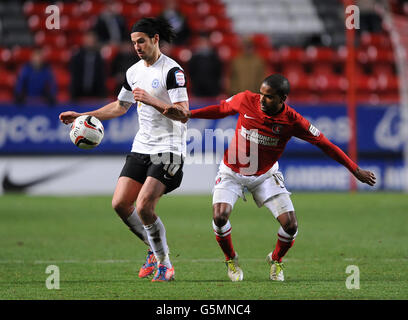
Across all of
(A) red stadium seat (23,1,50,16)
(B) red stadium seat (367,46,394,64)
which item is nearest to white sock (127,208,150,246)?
(B) red stadium seat (367,46,394,64)

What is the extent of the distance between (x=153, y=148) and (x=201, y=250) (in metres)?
2.62

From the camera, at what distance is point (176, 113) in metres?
7.25

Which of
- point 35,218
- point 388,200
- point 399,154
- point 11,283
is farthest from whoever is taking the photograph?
point 399,154

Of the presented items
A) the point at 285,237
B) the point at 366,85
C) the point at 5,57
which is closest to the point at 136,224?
the point at 285,237

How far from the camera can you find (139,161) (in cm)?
777

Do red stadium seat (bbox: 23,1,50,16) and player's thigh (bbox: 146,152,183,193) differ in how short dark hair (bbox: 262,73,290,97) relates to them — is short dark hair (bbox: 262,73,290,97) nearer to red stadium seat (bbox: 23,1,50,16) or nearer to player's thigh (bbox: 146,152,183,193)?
player's thigh (bbox: 146,152,183,193)

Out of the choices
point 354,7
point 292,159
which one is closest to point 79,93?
point 292,159

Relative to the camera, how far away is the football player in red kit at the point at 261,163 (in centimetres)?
753

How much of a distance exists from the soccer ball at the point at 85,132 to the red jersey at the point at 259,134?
1020mm

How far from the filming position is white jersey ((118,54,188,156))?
759 centimetres

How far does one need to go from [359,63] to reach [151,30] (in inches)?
549

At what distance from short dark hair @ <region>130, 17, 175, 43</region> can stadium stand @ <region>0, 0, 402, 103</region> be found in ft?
32.8
